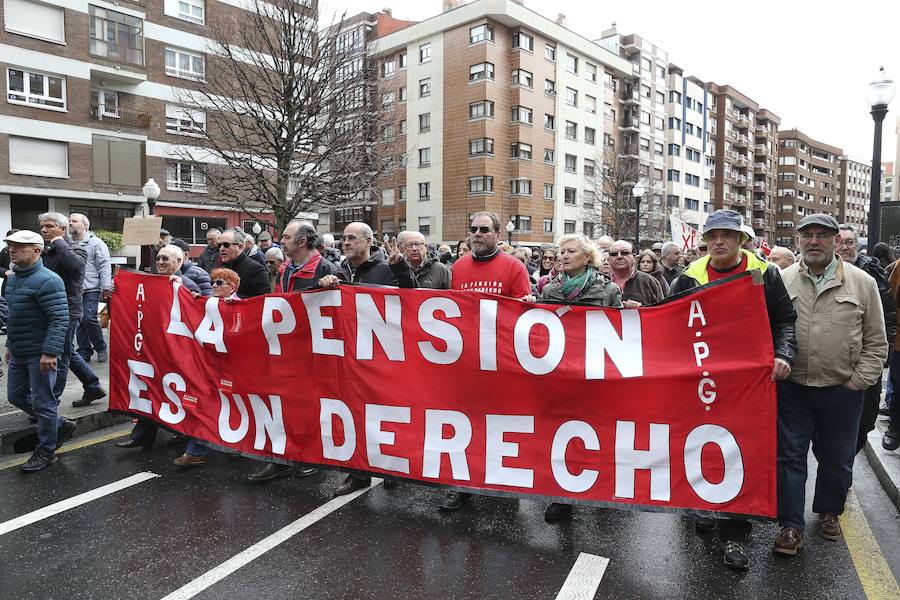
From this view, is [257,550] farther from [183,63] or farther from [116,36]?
[183,63]

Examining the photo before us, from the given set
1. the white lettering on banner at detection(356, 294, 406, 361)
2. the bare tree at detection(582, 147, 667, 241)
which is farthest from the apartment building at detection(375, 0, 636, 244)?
the white lettering on banner at detection(356, 294, 406, 361)

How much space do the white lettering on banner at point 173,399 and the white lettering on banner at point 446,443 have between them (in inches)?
93.5

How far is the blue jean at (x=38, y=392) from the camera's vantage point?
506cm

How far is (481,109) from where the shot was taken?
4162 centimetres

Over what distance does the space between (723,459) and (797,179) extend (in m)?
101

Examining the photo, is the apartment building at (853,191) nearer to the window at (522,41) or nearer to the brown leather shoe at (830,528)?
the window at (522,41)

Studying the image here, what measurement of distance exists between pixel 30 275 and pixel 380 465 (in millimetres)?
3401

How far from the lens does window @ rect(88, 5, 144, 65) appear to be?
29.5 meters

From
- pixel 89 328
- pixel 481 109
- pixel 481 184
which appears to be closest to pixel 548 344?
pixel 89 328

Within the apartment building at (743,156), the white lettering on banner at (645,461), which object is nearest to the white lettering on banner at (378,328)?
the white lettering on banner at (645,461)

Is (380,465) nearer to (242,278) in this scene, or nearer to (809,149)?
(242,278)

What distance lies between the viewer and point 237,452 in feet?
15.9

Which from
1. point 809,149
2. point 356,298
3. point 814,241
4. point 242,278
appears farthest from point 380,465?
point 809,149

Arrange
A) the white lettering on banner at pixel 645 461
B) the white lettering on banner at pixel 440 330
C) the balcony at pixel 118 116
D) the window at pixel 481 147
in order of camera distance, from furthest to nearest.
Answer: the window at pixel 481 147 → the balcony at pixel 118 116 → the white lettering on banner at pixel 440 330 → the white lettering on banner at pixel 645 461
